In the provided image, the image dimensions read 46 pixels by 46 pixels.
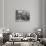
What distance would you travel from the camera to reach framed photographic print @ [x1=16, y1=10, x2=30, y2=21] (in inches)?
87.2

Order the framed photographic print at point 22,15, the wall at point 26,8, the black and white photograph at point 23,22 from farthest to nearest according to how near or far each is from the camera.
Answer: the framed photographic print at point 22,15 < the wall at point 26,8 < the black and white photograph at point 23,22

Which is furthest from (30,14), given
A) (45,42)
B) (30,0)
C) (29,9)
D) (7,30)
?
(45,42)

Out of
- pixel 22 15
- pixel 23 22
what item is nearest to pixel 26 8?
pixel 22 15

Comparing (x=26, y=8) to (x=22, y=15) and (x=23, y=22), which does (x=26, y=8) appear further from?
(x=23, y=22)

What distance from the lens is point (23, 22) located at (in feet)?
7.18

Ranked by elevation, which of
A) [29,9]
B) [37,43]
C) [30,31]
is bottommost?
[37,43]

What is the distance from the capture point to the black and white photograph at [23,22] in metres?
1.85

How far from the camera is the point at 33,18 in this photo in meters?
2.14

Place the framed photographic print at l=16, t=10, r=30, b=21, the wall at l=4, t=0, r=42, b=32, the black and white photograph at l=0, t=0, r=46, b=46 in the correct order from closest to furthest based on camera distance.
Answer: the black and white photograph at l=0, t=0, r=46, b=46, the wall at l=4, t=0, r=42, b=32, the framed photographic print at l=16, t=10, r=30, b=21

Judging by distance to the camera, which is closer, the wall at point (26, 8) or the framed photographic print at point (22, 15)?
the wall at point (26, 8)

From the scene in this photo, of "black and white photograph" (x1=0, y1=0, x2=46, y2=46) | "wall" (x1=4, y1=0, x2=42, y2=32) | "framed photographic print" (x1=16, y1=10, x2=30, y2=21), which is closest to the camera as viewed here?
"black and white photograph" (x1=0, y1=0, x2=46, y2=46)

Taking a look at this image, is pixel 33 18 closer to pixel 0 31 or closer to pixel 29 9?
pixel 29 9

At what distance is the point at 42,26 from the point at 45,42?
1.25 feet

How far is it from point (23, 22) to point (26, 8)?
0.30 meters
